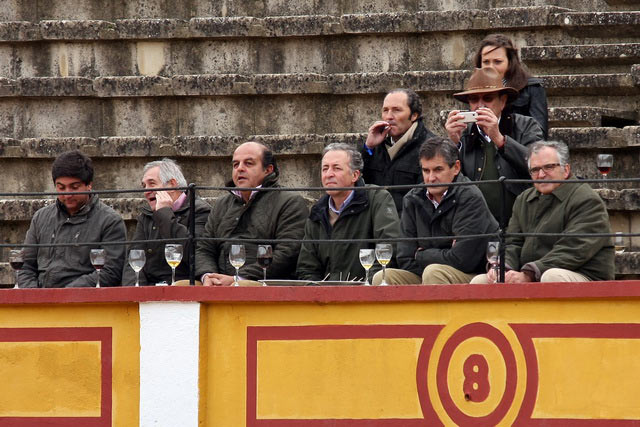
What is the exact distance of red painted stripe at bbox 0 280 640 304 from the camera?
23.3 feet

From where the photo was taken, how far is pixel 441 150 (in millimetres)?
7867

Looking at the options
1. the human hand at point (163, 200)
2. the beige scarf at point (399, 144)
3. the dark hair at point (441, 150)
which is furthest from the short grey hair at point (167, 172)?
the dark hair at point (441, 150)

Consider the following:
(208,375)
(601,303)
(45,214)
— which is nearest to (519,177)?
(601,303)

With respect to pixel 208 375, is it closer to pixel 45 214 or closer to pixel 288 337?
pixel 288 337

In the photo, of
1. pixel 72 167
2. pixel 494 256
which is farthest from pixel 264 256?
pixel 72 167

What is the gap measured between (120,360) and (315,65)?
434 cm

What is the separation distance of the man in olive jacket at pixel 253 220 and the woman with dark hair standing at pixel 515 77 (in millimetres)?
1379

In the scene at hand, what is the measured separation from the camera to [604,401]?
7.11 m

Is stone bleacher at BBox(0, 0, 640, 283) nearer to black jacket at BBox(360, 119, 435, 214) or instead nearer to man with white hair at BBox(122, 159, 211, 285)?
man with white hair at BBox(122, 159, 211, 285)

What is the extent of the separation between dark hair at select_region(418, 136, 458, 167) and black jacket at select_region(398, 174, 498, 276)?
0.14m

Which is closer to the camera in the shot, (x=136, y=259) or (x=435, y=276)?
(x=435, y=276)

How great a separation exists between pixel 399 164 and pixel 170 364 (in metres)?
1.88

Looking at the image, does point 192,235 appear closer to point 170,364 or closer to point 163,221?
point 170,364

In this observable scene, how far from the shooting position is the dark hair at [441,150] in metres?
7.87
